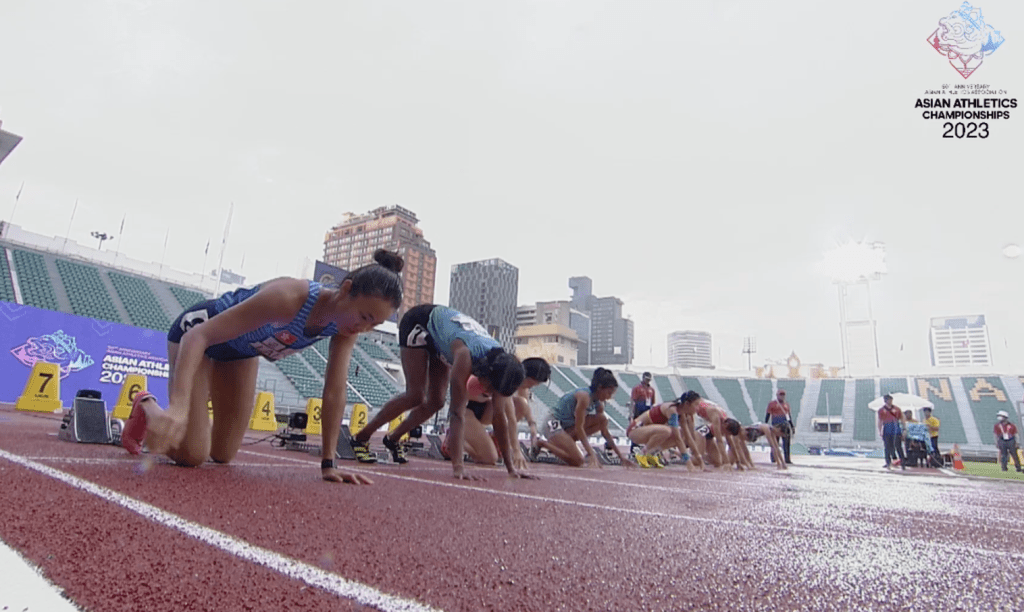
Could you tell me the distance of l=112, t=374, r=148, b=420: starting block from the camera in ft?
32.3

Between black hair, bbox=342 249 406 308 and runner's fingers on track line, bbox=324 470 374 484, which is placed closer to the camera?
black hair, bbox=342 249 406 308

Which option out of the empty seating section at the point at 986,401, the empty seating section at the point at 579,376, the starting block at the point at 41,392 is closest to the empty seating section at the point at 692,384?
the empty seating section at the point at 579,376

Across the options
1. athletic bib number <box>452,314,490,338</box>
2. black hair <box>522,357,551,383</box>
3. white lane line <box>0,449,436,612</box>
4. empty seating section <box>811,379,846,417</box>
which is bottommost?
white lane line <box>0,449,436,612</box>

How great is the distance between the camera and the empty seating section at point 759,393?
40041 millimetres

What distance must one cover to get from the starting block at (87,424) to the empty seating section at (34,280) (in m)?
20.4

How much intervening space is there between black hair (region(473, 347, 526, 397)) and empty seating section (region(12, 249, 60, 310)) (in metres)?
22.8

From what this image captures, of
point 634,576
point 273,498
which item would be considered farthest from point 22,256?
point 634,576

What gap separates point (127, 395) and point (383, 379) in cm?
1833

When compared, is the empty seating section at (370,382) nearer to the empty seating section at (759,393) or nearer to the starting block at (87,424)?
the starting block at (87,424)

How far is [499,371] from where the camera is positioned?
4090 millimetres

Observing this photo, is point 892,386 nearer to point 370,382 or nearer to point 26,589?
point 370,382

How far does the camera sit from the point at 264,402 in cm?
1291

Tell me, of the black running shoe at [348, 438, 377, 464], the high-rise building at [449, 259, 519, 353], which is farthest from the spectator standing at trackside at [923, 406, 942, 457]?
the high-rise building at [449, 259, 519, 353]

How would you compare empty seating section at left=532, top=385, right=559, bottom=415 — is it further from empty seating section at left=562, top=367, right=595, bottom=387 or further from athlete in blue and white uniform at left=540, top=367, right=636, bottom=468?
athlete in blue and white uniform at left=540, top=367, right=636, bottom=468
